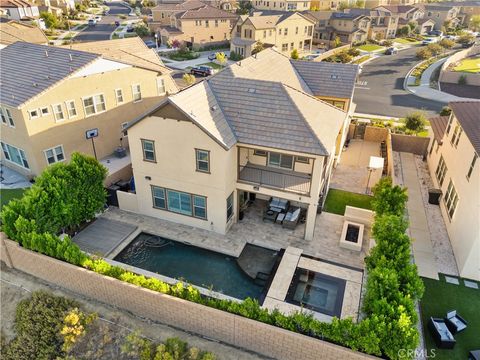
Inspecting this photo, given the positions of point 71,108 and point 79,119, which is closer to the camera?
point 71,108

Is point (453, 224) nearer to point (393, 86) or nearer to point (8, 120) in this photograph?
point (8, 120)

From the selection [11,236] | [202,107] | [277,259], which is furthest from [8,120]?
[277,259]

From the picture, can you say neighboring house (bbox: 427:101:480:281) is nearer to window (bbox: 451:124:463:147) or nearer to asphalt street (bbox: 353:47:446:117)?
window (bbox: 451:124:463:147)

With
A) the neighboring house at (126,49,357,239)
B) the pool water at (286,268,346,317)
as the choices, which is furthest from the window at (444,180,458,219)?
the pool water at (286,268,346,317)

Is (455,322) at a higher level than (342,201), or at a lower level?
higher

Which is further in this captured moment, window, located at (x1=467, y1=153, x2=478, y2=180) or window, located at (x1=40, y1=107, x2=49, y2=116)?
window, located at (x1=40, y1=107, x2=49, y2=116)

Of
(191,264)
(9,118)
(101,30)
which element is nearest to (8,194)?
(9,118)

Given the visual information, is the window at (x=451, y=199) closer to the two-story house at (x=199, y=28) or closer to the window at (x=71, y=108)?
the window at (x=71, y=108)

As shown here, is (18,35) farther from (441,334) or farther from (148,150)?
(441,334)

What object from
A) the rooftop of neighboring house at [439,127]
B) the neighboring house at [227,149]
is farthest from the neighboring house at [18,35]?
the rooftop of neighboring house at [439,127]
